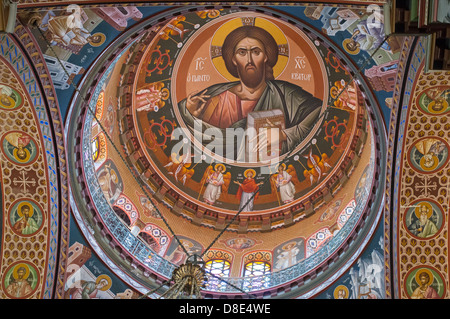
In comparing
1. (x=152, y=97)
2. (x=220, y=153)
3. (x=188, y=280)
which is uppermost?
(x=152, y=97)

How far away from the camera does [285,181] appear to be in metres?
19.6

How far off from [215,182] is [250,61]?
365 cm

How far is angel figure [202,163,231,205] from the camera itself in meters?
19.6

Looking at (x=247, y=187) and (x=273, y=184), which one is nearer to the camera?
(x=273, y=184)

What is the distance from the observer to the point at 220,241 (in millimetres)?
18547

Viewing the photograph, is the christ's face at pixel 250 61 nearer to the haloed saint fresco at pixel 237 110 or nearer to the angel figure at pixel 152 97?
the haloed saint fresco at pixel 237 110

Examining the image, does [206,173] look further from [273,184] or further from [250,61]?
[250,61]

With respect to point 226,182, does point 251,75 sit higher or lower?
higher

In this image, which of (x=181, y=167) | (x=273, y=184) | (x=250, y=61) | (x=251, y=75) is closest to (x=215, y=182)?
(x=181, y=167)

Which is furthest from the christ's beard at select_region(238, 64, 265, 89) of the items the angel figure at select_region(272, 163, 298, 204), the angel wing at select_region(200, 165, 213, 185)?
the angel wing at select_region(200, 165, 213, 185)

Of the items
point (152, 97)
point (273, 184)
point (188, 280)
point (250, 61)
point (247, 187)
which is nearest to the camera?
point (188, 280)

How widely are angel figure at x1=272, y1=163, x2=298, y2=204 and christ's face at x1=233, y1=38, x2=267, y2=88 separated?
265cm

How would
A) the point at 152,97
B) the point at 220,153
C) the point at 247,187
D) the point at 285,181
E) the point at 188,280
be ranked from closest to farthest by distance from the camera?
the point at 188,280
the point at 152,97
the point at 285,181
the point at 247,187
the point at 220,153

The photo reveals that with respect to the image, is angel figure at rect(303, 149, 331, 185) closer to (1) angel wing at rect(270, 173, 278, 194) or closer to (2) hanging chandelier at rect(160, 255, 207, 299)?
(1) angel wing at rect(270, 173, 278, 194)
